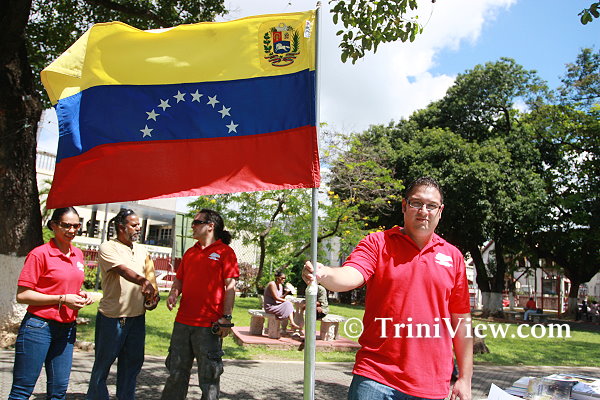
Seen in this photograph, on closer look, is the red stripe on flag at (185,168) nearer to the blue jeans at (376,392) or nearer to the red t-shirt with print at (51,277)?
the red t-shirt with print at (51,277)

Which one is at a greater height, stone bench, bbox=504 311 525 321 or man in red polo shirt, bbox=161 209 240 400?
man in red polo shirt, bbox=161 209 240 400

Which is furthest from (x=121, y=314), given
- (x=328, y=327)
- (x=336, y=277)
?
(x=328, y=327)

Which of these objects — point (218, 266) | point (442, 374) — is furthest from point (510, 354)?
point (442, 374)

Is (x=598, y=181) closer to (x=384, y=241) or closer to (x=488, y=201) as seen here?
(x=488, y=201)

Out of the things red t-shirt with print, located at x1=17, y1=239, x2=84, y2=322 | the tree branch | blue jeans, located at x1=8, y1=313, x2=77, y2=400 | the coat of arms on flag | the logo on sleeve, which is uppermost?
the tree branch

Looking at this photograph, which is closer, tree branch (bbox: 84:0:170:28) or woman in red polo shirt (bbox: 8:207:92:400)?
woman in red polo shirt (bbox: 8:207:92:400)

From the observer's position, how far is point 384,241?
110 inches

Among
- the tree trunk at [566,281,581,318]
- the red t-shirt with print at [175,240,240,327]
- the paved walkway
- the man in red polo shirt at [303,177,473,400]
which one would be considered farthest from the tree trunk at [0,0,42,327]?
the tree trunk at [566,281,581,318]

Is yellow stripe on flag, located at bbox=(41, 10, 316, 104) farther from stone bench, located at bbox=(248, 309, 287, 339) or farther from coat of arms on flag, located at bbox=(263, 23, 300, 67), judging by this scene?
stone bench, located at bbox=(248, 309, 287, 339)

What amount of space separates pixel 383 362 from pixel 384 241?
64 centimetres

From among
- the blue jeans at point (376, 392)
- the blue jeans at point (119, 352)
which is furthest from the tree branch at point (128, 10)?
the blue jeans at point (376, 392)

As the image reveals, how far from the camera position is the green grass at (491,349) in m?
9.05

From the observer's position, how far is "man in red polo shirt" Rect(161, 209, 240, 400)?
4.30 meters

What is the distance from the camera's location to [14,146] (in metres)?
7.46
